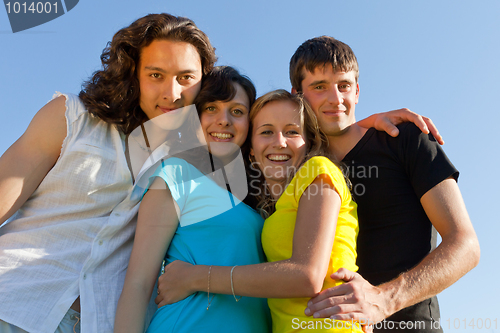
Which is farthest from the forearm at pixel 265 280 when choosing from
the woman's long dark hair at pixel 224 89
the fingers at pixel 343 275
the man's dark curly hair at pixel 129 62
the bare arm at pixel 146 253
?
the man's dark curly hair at pixel 129 62

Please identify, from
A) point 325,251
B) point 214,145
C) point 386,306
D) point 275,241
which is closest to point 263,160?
point 214,145

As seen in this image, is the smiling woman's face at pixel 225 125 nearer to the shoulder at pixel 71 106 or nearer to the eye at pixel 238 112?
the eye at pixel 238 112

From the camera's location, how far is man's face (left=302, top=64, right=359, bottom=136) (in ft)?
10.6

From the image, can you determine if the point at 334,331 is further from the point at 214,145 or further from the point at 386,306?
the point at 214,145

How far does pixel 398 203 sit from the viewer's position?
2.81 metres

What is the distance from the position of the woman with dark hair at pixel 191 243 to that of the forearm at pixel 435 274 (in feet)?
2.70

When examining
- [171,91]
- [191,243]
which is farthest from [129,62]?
[191,243]

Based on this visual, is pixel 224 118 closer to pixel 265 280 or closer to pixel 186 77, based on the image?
pixel 186 77

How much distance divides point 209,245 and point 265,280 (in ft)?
1.70

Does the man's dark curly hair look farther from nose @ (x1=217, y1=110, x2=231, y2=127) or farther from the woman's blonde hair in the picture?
the woman's blonde hair

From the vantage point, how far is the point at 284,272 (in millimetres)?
2123

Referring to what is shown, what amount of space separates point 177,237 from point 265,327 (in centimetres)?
80

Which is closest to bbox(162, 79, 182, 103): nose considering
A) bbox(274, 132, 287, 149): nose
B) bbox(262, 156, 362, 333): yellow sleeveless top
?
bbox(274, 132, 287, 149): nose

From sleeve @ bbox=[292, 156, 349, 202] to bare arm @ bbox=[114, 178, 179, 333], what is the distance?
828 mm
